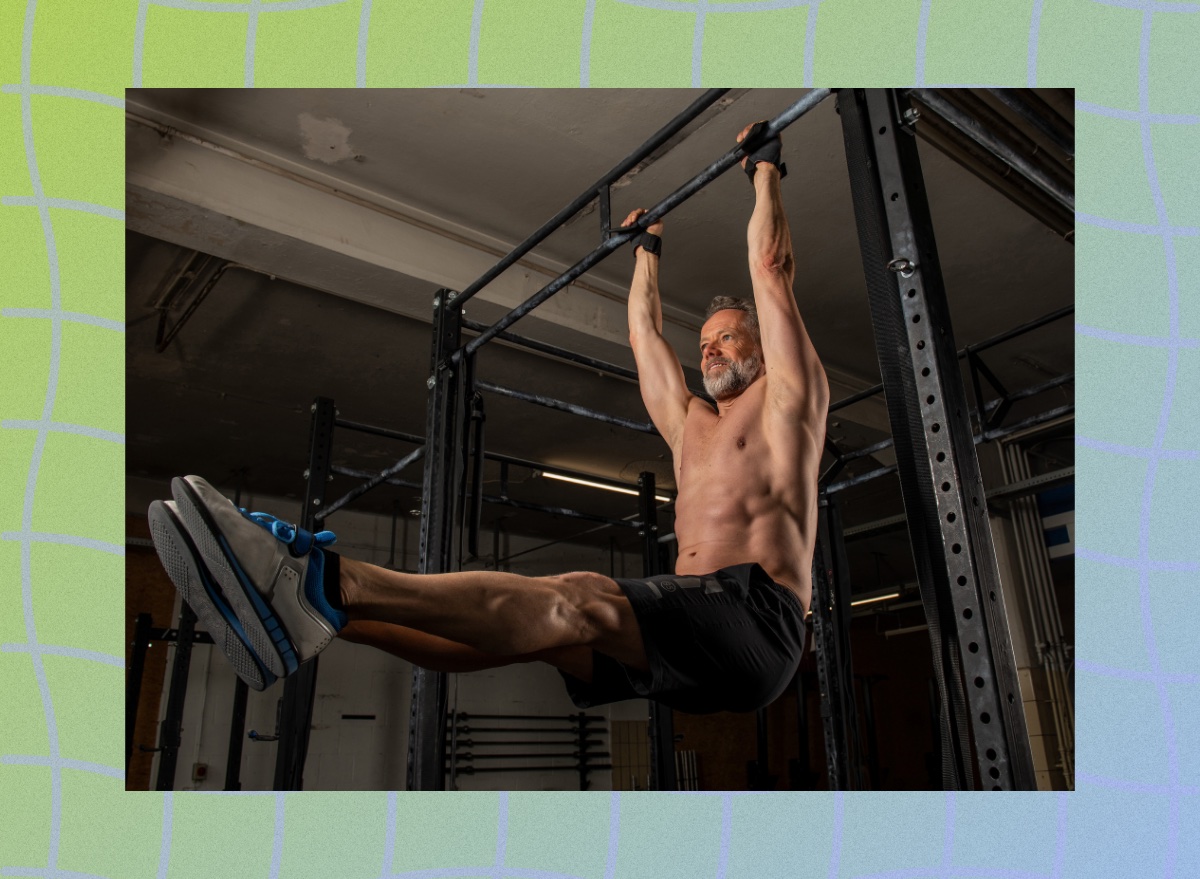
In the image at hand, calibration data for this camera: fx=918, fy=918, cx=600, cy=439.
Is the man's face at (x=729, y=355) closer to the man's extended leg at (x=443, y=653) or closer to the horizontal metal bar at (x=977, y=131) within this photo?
the horizontal metal bar at (x=977, y=131)

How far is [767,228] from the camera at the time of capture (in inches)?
99.7

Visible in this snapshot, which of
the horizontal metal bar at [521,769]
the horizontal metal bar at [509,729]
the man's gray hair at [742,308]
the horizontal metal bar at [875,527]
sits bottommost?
the horizontal metal bar at [521,769]

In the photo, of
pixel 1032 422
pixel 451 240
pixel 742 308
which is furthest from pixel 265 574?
pixel 451 240

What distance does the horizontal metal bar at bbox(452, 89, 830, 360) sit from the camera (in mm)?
2408

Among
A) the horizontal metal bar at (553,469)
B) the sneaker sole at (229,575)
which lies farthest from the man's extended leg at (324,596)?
the horizontal metal bar at (553,469)

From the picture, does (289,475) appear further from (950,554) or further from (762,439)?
(950,554)

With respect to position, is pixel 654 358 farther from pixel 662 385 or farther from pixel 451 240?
pixel 451 240

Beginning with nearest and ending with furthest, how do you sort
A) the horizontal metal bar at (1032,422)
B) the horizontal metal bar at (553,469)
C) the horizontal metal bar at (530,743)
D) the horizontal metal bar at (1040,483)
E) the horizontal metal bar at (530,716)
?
1. the horizontal metal bar at (1032,422)
2. the horizontal metal bar at (553,469)
3. the horizontal metal bar at (1040,483)
4. the horizontal metal bar at (530,743)
5. the horizontal metal bar at (530,716)

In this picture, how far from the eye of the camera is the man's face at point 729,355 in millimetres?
3115

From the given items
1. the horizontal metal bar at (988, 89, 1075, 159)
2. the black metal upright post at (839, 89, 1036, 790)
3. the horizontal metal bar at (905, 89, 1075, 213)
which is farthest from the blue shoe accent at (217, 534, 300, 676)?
the horizontal metal bar at (988, 89, 1075, 159)

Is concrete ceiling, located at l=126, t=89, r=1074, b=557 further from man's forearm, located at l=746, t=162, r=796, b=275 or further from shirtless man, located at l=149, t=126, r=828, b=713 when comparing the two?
man's forearm, located at l=746, t=162, r=796, b=275

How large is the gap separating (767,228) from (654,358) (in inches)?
36.1

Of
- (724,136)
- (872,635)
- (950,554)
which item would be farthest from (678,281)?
(872,635)

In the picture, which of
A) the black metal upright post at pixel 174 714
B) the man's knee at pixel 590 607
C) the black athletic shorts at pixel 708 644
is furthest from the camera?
the black metal upright post at pixel 174 714
